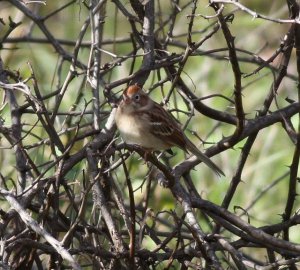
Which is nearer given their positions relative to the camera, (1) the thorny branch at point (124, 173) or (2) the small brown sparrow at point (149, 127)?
(1) the thorny branch at point (124, 173)

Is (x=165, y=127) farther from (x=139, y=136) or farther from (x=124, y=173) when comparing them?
(x=124, y=173)

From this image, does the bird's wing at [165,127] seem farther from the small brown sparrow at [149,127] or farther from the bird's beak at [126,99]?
the bird's beak at [126,99]

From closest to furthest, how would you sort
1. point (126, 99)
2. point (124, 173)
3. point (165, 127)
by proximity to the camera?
point (126, 99), point (124, 173), point (165, 127)

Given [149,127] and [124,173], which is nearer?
[124,173]

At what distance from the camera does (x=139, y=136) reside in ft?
12.0

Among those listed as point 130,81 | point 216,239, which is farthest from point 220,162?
point 216,239

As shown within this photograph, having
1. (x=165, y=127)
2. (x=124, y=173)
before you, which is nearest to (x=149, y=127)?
(x=165, y=127)

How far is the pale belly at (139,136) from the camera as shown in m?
3.50

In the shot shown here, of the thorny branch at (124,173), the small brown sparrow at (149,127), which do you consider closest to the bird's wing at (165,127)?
the small brown sparrow at (149,127)

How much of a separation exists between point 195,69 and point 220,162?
920 mm

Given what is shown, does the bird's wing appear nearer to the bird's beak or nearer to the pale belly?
the pale belly

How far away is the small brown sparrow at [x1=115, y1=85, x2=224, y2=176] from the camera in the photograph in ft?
11.5

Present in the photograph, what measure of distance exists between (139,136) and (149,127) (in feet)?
0.37

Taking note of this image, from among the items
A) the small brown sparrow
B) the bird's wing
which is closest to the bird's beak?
the small brown sparrow
